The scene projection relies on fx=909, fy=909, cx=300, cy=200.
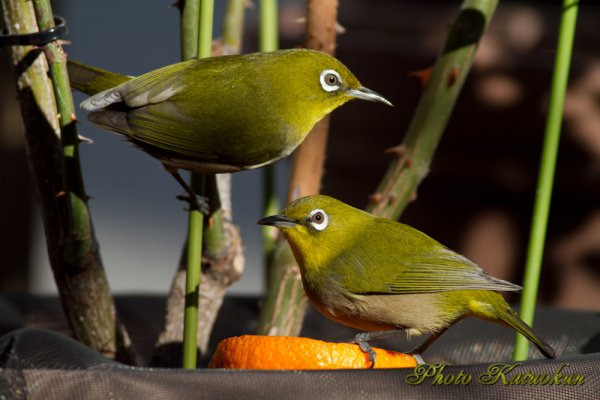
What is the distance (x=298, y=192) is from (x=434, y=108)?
38 centimetres

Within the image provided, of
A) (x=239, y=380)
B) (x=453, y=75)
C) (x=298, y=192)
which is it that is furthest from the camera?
(x=298, y=192)

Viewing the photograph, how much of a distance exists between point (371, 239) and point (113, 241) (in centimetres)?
293

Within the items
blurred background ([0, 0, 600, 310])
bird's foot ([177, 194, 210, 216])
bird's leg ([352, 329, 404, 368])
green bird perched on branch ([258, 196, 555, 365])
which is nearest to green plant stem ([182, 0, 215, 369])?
bird's foot ([177, 194, 210, 216])

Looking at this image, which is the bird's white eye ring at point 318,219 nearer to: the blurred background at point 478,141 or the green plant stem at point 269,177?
the green plant stem at point 269,177

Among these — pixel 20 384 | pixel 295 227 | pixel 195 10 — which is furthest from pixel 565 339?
pixel 20 384

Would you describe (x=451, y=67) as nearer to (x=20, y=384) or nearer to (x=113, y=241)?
(x=20, y=384)

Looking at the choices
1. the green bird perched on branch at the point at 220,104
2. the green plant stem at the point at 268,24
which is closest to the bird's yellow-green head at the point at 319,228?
the green bird perched on branch at the point at 220,104

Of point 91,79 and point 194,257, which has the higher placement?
point 91,79

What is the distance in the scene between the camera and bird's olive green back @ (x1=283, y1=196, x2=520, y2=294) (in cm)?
155

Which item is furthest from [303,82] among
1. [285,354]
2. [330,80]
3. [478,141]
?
[478,141]

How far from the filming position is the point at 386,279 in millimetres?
1578

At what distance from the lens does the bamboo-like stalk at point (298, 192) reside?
6.25ft

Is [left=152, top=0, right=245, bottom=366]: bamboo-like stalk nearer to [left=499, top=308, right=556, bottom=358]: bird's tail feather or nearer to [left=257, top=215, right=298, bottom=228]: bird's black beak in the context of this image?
[left=257, top=215, right=298, bottom=228]: bird's black beak

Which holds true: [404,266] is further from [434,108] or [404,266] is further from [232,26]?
[232,26]
